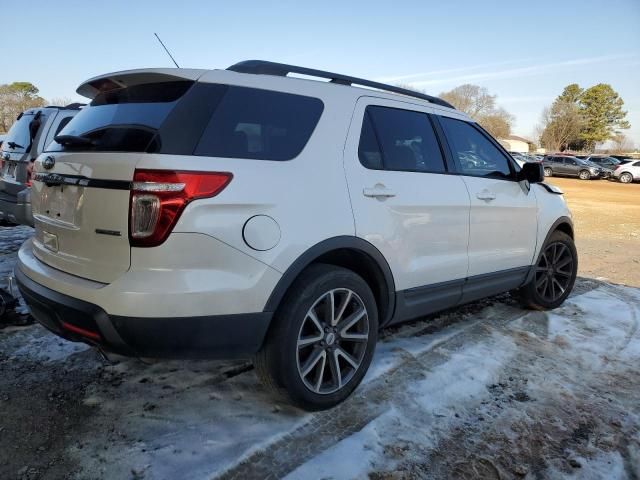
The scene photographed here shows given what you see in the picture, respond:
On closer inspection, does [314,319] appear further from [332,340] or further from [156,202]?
[156,202]

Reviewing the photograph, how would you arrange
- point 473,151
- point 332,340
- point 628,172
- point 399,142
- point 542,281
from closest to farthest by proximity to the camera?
point 332,340 < point 399,142 < point 473,151 < point 542,281 < point 628,172

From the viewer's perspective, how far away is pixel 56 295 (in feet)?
7.67

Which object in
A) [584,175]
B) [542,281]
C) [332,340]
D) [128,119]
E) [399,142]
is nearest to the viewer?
[128,119]

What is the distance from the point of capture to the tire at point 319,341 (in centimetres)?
245

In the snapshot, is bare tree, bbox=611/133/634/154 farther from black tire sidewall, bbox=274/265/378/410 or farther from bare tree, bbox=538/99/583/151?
black tire sidewall, bbox=274/265/378/410

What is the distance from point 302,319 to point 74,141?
4.97ft

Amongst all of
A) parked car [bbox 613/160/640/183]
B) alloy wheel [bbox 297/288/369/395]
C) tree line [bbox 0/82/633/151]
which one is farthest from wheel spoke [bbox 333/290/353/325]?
tree line [bbox 0/82/633/151]

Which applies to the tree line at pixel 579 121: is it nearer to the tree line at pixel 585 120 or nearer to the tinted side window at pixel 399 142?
the tree line at pixel 585 120

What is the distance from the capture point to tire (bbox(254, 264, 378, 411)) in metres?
2.45

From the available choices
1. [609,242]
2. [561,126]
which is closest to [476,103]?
[561,126]

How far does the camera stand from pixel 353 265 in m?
2.93

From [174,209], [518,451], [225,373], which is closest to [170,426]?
[225,373]

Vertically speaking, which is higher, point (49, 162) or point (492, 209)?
point (49, 162)

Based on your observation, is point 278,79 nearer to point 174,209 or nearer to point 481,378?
point 174,209
